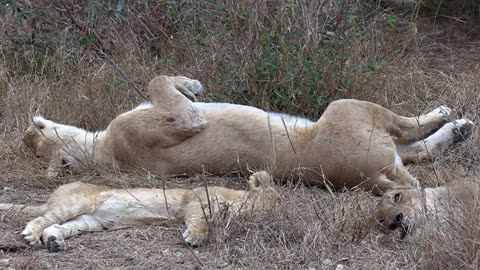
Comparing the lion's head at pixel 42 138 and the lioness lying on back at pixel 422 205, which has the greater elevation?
the lioness lying on back at pixel 422 205

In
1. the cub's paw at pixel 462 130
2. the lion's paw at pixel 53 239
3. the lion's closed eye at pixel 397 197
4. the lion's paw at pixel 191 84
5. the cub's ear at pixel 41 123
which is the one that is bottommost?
the cub's ear at pixel 41 123

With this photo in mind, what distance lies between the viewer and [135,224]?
5.57 m

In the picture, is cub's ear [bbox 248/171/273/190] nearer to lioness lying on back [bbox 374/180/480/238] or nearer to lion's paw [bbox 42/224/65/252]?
lioness lying on back [bbox 374/180/480/238]

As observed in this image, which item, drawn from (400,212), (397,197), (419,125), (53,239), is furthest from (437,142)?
(53,239)

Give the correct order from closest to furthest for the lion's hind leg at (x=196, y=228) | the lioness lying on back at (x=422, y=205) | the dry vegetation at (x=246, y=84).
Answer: the lioness lying on back at (x=422, y=205), the dry vegetation at (x=246, y=84), the lion's hind leg at (x=196, y=228)

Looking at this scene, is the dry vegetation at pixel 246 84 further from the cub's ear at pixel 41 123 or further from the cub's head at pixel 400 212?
the cub's ear at pixel 41 123

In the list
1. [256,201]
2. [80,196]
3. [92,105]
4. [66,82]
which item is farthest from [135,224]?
[66,82]

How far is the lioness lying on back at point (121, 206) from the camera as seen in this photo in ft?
17.3

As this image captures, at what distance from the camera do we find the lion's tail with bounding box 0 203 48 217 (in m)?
5.64

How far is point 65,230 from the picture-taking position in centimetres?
535

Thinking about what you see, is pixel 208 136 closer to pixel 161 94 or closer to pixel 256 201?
pixel 161 94

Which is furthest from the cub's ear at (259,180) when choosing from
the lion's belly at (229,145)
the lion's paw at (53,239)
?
the lion's paw at (53,239)

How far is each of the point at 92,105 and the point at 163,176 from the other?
4.69ft

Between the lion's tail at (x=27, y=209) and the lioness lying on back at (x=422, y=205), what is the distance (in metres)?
1.96
